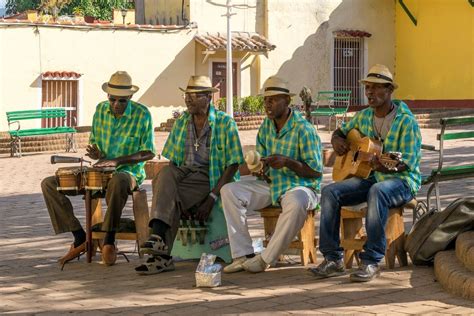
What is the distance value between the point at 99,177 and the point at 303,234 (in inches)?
68.6

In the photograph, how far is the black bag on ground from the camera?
7.66 metres

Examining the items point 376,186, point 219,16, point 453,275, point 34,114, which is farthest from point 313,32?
point 453,275

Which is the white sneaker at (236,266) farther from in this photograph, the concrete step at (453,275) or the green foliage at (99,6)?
the green foliage at (99,6)

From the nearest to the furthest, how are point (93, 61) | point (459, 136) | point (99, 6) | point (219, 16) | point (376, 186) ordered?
point (376, 186), point (459, 136), point (93, 61), point (219, 16), point (99, 6)

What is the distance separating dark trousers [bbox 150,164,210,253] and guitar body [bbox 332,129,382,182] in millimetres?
1033

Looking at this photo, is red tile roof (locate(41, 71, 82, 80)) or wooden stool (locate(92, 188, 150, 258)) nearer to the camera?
wooden stool (locate(92, 188, 150, 258))

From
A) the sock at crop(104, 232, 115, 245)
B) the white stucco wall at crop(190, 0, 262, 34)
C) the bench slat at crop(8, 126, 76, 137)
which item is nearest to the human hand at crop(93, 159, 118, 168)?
the sock at crop(104, 232, 115, 245)

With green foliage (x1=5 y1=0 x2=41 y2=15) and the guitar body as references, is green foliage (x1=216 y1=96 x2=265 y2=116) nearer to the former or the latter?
the guitar body

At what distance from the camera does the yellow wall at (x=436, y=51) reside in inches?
1278

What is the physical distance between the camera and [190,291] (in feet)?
24.5

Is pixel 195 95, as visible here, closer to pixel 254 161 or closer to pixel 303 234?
pixel 254 161

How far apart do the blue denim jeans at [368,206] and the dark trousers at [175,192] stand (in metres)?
1.11

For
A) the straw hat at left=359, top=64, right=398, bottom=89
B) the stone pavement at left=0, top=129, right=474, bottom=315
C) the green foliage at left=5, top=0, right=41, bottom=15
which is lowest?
the stone pavement at left=0, top=129, right=474, bottom=315

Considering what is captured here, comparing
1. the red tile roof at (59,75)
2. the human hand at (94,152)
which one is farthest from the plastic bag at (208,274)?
the red tile roof at (59,75)
